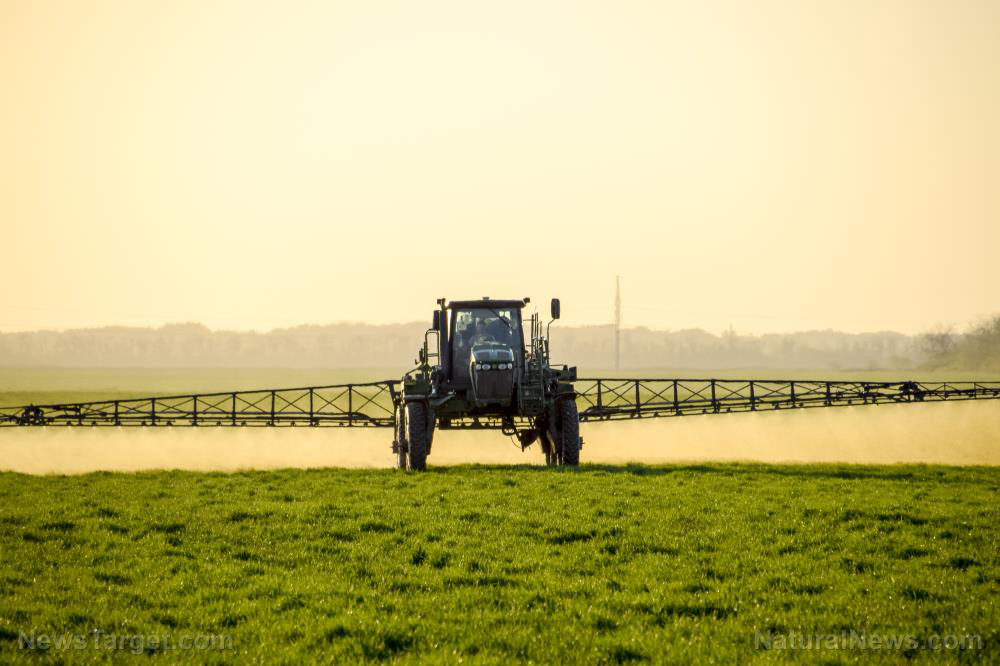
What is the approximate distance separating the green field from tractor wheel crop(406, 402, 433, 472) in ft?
12.4

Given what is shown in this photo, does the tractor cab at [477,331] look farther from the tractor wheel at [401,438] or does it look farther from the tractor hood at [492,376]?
the tractor wheel at [401,438]

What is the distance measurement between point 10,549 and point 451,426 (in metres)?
12.9

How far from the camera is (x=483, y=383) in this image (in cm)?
2062

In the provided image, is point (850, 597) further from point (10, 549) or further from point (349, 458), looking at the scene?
point (349, 458)

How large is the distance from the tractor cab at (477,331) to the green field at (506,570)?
5805 millimetres

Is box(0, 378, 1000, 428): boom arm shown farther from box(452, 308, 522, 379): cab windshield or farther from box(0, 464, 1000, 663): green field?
box(0, 464, 1000, 663): green field

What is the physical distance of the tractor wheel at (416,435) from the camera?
20328mm

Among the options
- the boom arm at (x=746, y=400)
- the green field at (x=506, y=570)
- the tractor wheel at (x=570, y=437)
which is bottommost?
the green field at (x=506, y=570)

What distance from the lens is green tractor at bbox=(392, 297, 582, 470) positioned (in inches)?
814

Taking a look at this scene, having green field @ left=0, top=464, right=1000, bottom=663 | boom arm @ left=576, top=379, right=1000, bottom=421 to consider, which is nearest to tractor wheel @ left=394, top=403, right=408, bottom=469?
green field @ left=0, top=464, right=1000, bottom=663

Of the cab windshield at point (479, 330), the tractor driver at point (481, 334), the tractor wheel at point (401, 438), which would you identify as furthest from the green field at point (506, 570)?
the tractor driver at point (481, 334)

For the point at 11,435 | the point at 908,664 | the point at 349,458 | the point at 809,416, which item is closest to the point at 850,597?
the point at 908,664

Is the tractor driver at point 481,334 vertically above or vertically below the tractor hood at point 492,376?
above

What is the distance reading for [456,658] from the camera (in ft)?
22.5
